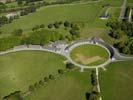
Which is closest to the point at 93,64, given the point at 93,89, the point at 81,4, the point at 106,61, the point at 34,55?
the point at 106,61

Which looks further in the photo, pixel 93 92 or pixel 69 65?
pixel 69 65

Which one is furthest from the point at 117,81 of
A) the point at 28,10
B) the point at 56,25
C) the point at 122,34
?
the point at 28,10

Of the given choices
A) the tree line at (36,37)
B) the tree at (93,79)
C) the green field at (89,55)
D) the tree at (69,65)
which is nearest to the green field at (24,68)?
the tree at (69,65)

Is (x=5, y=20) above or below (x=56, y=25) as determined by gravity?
below

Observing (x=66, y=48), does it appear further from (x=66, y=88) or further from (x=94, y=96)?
(x=94, y=96)

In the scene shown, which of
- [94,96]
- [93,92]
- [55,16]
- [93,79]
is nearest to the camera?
[94,96]

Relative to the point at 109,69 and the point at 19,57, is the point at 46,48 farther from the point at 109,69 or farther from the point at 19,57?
the point at 109,69
